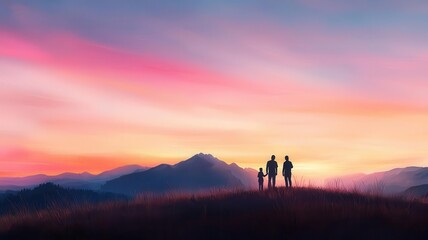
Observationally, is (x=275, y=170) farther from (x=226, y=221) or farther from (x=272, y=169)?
(x=226, y=221)

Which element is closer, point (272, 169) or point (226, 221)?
point (226, 221)

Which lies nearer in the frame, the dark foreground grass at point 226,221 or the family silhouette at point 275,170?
the dark foreground grass at point 226,221

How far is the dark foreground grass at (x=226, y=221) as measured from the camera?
14234mm

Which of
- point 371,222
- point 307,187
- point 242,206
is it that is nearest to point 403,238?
point 371,222

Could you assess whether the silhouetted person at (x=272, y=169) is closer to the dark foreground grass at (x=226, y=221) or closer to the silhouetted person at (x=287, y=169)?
the silhouetted person at (x=287, y=169)

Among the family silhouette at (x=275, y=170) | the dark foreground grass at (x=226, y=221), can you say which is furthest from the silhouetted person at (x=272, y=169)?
the dark foreground grass at (x=226, y=221)

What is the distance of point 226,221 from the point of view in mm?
15469

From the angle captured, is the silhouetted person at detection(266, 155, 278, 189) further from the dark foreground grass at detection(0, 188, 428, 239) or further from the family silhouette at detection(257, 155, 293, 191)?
the dark foreground grass at detection(0, 188, 428, 239)

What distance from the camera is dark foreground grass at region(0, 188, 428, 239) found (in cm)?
1423

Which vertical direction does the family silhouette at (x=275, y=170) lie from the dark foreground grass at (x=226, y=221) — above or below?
above

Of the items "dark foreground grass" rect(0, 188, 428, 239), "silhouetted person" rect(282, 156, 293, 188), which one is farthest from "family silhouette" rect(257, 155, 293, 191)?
"dark foreground grass" rect(0, 188, 428, 239)

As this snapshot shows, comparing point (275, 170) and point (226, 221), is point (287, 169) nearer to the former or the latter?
point (275, 170)

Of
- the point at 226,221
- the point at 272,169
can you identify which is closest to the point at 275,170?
the point at 272,169

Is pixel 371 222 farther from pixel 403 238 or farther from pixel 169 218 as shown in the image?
pixel 169 218
